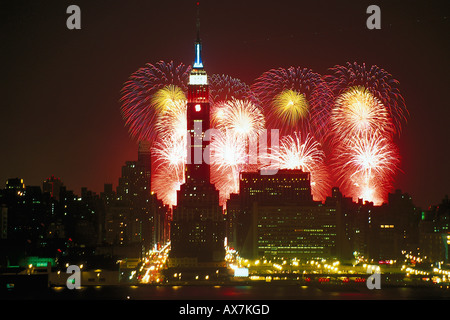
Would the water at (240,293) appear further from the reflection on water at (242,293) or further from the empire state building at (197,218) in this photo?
the empire state building at (197,218)

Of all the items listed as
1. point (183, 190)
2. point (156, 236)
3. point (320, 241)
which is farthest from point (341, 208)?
point (156, 236)

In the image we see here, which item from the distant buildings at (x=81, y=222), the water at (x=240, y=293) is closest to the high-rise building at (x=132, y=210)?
the distant buildings at (x=81, y=222)

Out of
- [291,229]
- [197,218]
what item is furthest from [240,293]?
[197,218]

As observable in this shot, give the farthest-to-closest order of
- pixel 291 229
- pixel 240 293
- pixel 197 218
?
pixel 197 218
pixel 291 229
pixel 240 293

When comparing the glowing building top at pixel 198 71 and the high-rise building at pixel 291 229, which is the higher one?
the glowing building top at pixel 198 71

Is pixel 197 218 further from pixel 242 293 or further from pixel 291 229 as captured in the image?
pixel 242 293
